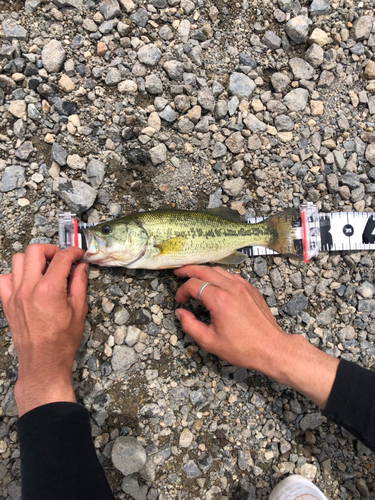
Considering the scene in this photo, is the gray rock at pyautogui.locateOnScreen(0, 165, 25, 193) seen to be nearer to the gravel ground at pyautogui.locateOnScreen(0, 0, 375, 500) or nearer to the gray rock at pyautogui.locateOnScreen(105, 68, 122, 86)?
the gravel ground at pyautogui.locateOnScreen(0, 0, 375, 500)

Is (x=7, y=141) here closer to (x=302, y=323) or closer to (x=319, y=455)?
(x=302, y=323)

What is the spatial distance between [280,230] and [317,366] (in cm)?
173

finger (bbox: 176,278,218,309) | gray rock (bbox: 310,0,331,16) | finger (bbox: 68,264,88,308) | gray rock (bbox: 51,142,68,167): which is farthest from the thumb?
gray rock (bbox: 310,0,331,16)

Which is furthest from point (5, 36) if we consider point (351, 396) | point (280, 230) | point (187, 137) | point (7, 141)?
point (351, 396)

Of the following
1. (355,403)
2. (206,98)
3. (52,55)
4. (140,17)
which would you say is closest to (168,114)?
(206,98)

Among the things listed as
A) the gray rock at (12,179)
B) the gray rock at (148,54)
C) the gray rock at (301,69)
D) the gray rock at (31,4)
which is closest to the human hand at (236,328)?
the gray rock at (12,179)

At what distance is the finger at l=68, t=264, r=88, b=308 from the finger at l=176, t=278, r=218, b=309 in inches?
43.6

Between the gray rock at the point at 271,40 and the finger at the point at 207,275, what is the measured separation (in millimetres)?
3390

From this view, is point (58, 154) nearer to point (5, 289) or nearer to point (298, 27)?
point (5, 289)

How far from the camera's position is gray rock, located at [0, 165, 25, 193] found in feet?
14.1

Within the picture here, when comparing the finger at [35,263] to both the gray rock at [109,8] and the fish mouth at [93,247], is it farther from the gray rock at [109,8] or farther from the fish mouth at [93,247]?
the gray rock at [109,8]

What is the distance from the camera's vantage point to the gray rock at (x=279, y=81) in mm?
4785

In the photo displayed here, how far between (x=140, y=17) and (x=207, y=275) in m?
3.63

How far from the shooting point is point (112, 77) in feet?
14.6
